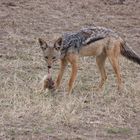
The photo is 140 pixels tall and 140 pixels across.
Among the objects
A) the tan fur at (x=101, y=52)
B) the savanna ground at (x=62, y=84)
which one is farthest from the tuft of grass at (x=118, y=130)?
the tan fur at (x=101, y=52)

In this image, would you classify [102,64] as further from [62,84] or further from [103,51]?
[62,84]

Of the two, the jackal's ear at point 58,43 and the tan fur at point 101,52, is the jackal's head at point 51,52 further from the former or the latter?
the tan fur at point 101,52

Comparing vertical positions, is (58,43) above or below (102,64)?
above

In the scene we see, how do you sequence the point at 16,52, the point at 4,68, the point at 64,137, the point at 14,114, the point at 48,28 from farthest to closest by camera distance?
the point at 48,28 → the point at 16,52 → the point at 4,68 → the point at 14,114 → the point at 64,137

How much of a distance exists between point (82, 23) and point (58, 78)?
21.2 ft

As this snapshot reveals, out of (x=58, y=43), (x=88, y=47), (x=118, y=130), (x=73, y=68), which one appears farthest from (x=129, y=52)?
(x=118, y=130)

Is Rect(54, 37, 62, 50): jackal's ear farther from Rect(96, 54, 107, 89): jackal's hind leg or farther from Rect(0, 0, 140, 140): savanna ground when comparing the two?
Rect(96, 54, 107, 89): jackal's hind leg

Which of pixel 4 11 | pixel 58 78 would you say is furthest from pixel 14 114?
pixel 4 11

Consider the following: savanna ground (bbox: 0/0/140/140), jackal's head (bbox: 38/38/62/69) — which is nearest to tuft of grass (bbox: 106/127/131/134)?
savanna ground (bbox: 0/0/140/140)

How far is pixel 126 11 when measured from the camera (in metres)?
19.2

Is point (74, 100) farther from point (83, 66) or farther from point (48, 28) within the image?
point (48, 28)

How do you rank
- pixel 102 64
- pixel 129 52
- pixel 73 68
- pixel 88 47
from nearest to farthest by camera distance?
pixel 73 68, pixel 88 47, pixel 129 52, pixel 102 64

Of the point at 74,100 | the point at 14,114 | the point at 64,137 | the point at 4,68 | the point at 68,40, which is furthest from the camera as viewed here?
the point at 4,68

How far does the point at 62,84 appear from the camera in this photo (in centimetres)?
1188
